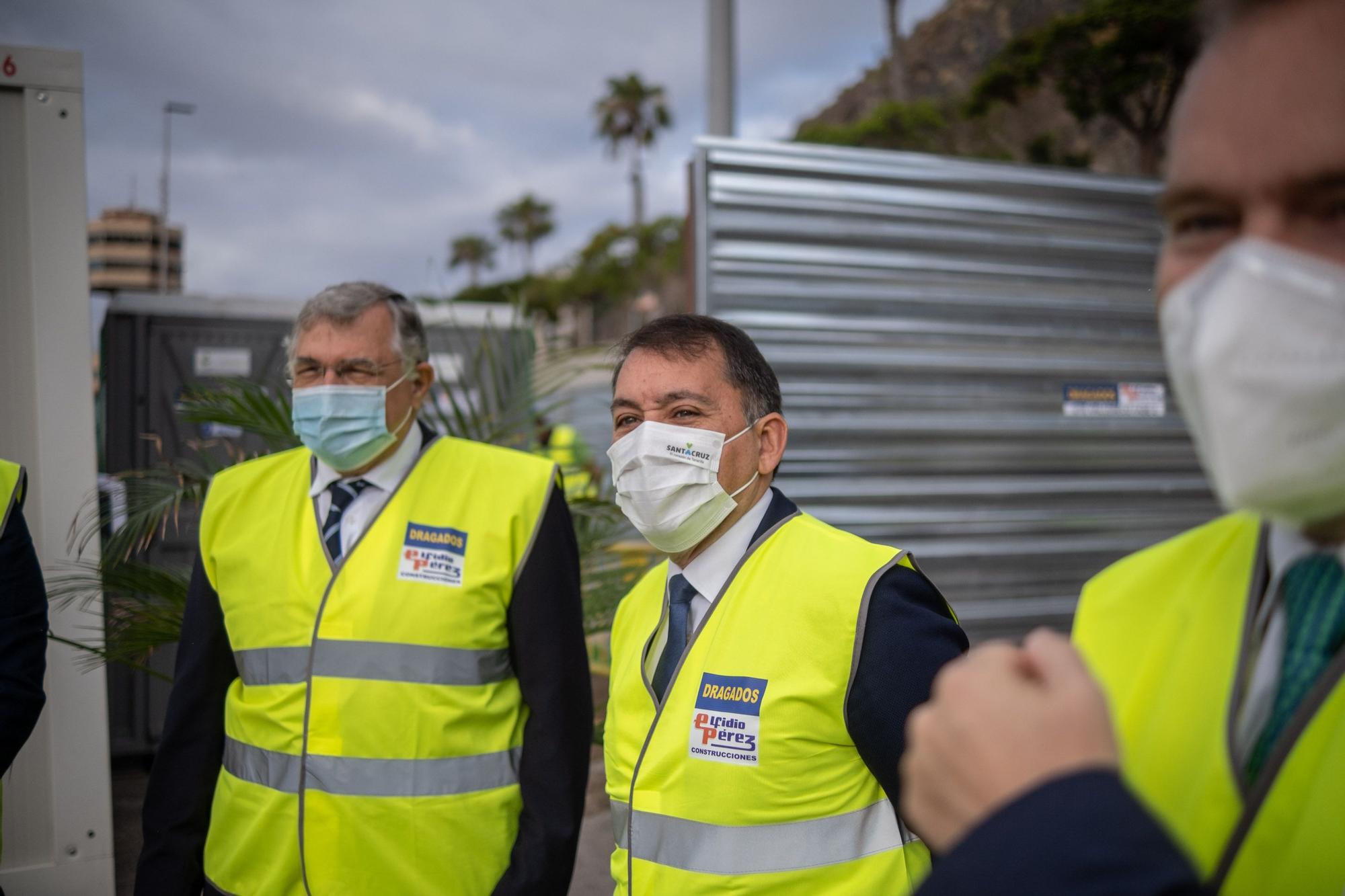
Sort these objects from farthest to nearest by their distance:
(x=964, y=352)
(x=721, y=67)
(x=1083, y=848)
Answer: (x=721, y=67), (x=964, y=352), (x=1083, y=848)

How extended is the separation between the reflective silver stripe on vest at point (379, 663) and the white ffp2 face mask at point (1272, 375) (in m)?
1.78

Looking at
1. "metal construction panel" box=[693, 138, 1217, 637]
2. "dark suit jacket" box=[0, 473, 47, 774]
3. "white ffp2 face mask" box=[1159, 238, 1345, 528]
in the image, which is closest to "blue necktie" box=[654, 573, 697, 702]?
"white ffp2 face mask" box=[1159, 238, 1345, 528]

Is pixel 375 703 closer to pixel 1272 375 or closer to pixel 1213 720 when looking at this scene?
pixel 1213 720

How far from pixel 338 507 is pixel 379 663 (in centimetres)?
47

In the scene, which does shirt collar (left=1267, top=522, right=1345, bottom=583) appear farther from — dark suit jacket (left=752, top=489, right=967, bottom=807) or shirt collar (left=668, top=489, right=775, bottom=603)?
shirt collar (left=668, top=489, right=775, bottom=603)

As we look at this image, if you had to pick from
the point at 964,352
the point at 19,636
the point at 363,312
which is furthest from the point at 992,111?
the point at 19,636

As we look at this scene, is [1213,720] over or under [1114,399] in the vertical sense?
under

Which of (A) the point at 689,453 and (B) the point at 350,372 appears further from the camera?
(B) the point at 350,372

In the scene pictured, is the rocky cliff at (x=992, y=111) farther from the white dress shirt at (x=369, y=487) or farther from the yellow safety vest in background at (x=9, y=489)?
the yellow safety vest in background at (x=9, y=489)

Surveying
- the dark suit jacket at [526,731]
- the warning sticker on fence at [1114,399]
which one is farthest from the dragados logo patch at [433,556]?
the warning sticker on fence at [1114,399]

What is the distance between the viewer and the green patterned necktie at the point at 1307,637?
81 cm

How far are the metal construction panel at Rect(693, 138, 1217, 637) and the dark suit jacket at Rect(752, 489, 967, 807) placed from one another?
2.29 meters

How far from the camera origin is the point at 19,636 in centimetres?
212

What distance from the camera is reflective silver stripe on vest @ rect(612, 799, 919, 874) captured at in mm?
1641
